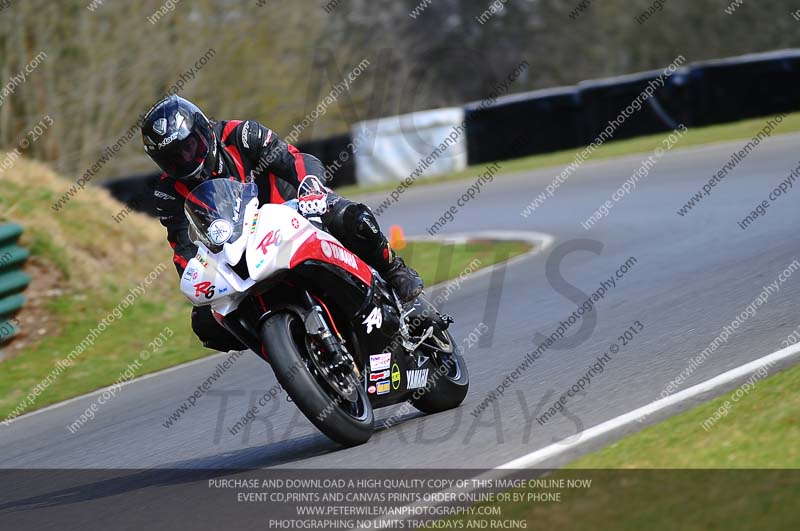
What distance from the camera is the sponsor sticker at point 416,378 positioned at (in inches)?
235

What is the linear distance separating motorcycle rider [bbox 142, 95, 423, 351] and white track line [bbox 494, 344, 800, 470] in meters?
1.36

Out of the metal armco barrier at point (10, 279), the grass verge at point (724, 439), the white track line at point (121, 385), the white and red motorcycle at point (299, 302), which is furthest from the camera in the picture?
the metal armco barrier at point (10, 279)

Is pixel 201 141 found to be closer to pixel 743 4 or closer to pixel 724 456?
pixel 724 456

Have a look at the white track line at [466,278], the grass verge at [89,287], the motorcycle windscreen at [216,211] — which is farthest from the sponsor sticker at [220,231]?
the grass verge at [89,287]

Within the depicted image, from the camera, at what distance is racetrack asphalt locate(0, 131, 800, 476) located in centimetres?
563

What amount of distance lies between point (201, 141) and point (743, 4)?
1624 inches

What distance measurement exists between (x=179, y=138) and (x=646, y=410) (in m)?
2.56

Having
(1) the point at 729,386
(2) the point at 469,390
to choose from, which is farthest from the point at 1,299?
(1) the point at 729,386

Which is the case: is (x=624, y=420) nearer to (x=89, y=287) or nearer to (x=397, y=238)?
(x=89, y=287)

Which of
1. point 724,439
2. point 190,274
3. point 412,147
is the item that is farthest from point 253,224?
point 412,147

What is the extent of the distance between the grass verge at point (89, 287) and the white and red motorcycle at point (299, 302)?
14.4 feet

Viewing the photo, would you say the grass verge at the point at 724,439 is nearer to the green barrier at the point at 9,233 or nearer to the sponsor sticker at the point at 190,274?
the sponsor sticker at the point at 190,274

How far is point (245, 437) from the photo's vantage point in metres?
6.43

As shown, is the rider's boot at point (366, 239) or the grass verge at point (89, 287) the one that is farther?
the grass verge at point (89, 287)
